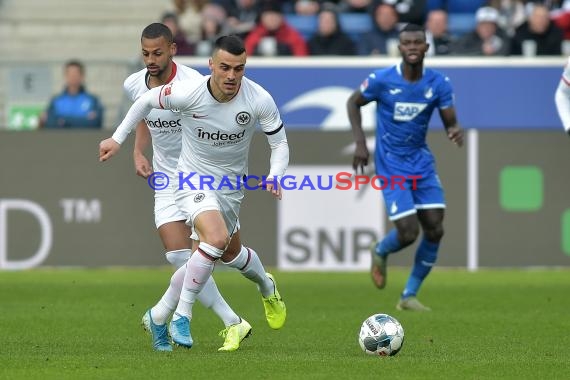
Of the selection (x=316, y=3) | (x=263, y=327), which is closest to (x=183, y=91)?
(x=263, y=327)

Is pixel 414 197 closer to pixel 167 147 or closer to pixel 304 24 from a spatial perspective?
pixel 167 147

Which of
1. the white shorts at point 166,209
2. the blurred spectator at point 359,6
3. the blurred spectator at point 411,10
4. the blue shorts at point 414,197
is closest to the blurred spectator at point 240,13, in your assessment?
the blurred spectator at point 359,6

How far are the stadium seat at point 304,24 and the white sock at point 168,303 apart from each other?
1214 centimetres

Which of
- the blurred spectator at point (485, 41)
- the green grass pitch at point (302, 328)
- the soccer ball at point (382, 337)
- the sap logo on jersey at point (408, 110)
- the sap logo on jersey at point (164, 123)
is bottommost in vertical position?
the green grass pitch at point (302, 328)

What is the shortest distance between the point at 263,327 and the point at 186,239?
1477 millimetres

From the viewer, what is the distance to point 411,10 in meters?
21.2

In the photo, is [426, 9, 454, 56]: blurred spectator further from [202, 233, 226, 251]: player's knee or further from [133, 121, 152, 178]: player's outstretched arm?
[202, 233, 226, 251]: player's knee

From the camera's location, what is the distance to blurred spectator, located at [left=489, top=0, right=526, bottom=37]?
21.6 m

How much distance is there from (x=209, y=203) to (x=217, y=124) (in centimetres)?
55

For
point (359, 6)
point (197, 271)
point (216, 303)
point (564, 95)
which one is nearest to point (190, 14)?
point (359, 6)

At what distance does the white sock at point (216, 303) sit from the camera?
10227mm

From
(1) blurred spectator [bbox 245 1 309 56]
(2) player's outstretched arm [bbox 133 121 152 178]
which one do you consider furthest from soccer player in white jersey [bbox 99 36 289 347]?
(1) blurred spectator [bbox 245 1 309 56]

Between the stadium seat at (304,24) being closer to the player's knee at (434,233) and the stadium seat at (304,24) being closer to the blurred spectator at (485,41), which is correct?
the blurred spectator at (485,41)

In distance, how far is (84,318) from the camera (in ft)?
40.8
